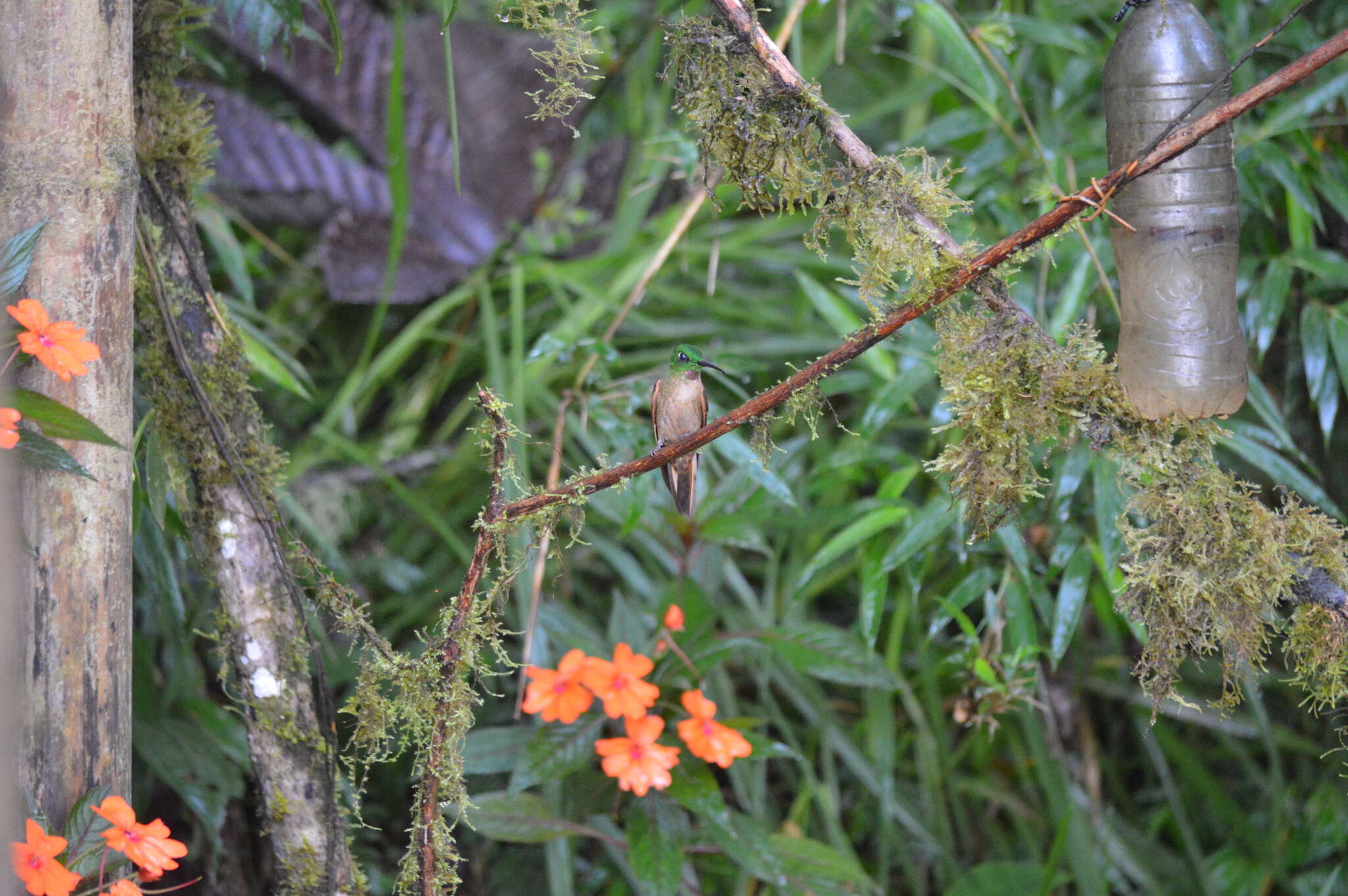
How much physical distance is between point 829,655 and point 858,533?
253 mm

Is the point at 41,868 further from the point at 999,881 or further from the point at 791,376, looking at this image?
the point at 999,881

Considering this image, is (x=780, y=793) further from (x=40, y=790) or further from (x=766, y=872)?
(x=40, y=790)

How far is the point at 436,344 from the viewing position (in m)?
3.18

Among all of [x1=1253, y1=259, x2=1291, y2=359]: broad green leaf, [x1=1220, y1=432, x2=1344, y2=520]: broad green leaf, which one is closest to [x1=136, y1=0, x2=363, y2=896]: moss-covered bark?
[x1=1220, y1=432, x2=1344, y2=520]: broad green leaf

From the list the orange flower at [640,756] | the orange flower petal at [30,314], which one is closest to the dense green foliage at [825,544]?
the orange flower at [640,756]

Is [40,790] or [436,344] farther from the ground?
[436,344]

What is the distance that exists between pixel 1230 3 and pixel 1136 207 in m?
1.59

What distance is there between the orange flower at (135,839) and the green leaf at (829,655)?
1207mm

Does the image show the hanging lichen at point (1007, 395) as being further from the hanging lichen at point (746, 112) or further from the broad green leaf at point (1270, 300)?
the broad green leaf at point (1270, 300)

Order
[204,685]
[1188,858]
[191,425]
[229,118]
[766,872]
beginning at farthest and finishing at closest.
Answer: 1. [229,118]
2. [1188,858]
3. [204,685]
4. [766,872]
5. [191,425]

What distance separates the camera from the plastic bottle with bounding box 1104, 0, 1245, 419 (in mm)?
1133

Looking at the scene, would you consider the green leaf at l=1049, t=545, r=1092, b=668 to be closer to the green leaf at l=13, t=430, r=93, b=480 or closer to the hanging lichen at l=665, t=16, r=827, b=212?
the hanging lichen at l=665, t=16, r=827, b=212

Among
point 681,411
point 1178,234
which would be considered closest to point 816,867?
point 681,411

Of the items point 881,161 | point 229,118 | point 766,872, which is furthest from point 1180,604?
point 229,118
